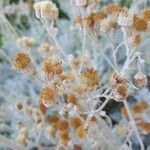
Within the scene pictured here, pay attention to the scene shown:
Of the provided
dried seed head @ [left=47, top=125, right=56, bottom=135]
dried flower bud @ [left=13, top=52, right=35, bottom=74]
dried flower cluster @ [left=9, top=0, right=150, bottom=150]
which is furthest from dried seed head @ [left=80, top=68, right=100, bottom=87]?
dried seed head @ [left=47, top=125, right=56, bottom=135]

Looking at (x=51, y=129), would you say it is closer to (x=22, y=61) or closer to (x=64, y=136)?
(x=64, y=136)

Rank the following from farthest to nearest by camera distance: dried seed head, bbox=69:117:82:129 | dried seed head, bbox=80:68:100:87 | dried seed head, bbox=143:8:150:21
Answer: dried seed head, bbox=69:117:82:129, dried seed head, bbox=143:8:150:21, dried seed head, bbox=80:68:100:87

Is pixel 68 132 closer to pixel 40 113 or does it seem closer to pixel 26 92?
pixel 40 113

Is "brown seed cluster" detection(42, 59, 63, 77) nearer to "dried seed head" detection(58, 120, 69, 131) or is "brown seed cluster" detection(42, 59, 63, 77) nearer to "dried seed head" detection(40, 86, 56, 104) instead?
"dried seed head" detection(40, 86, 56, 104)

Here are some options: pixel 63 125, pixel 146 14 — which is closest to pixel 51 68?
pixel 146 14

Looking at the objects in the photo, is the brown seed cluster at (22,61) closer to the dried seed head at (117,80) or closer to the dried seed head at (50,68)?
the dried seed head at (50,68)

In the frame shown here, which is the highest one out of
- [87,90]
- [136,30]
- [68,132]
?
[136,30]

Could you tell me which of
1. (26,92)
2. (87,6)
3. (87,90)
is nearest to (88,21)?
(87,6)

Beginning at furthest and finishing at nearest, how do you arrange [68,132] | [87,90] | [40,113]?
[40,113] < [68,132] < [87,90]

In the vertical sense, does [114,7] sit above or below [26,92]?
above
